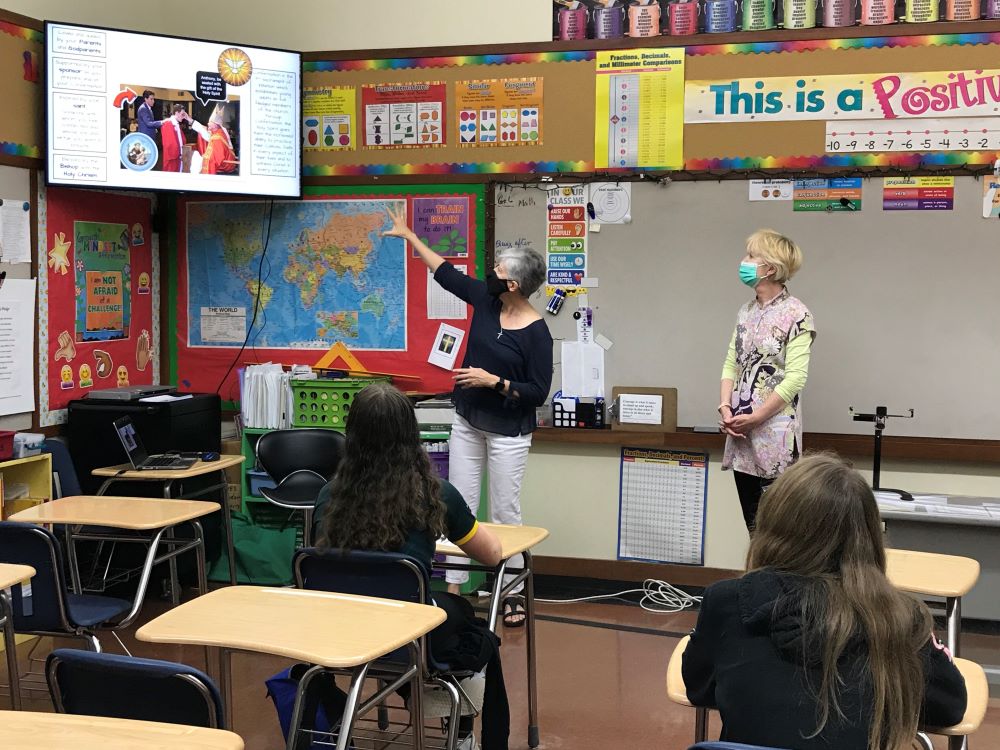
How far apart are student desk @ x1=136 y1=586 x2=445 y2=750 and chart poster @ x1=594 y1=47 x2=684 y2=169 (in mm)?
3057

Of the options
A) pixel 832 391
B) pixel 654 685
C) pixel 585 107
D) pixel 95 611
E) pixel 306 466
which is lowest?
pixel 654 685

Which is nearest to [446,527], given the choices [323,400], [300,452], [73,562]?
[73,562]

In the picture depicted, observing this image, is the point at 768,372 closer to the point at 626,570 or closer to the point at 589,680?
the point at 589,680

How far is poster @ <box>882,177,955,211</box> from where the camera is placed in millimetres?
4547

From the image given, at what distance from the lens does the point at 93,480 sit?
474 centimetres

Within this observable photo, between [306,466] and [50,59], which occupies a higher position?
[50,59]

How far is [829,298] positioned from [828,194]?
0.47 m

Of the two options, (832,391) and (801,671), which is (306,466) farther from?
(801,671)

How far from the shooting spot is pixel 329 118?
5.25 meters

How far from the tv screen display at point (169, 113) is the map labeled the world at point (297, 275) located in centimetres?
29

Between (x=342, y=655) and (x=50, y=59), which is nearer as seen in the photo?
(x=342, y=655)

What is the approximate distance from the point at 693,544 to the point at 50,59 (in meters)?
3.66

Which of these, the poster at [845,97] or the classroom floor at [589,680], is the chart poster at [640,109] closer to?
the poster at [845,97]

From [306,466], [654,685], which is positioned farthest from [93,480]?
[654,685]
